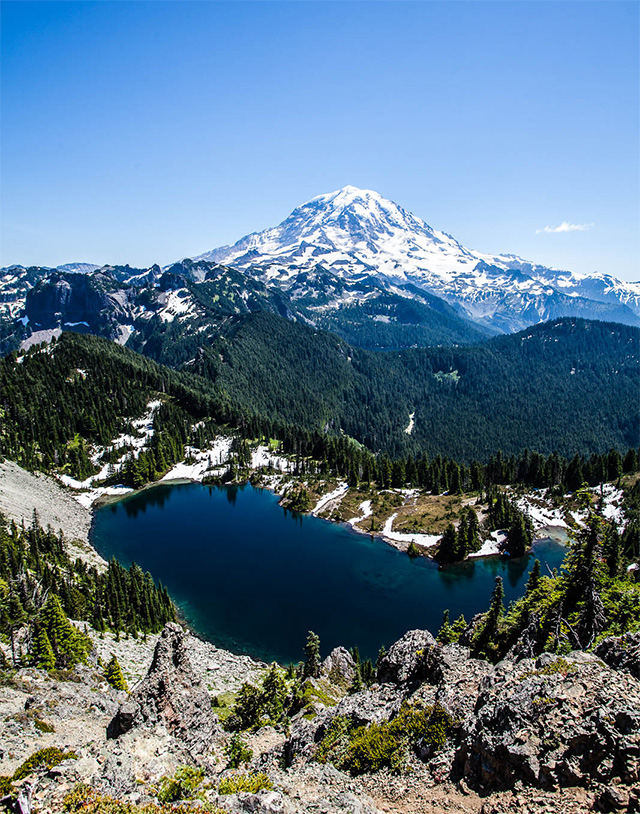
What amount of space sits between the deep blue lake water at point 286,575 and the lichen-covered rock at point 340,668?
1258 cm

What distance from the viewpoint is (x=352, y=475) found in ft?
492

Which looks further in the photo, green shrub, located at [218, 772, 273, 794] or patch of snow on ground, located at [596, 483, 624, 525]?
patch of snow on ground, located at [596, 483, 624, 525]

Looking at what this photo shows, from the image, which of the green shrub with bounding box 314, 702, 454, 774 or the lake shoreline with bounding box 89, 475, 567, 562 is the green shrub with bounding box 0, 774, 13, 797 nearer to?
the green shrub with bounding box 314, 702, 454, 774

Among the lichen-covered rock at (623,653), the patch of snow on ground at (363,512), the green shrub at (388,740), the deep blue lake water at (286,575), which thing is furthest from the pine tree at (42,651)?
the patch of snow on ground at (363,512)

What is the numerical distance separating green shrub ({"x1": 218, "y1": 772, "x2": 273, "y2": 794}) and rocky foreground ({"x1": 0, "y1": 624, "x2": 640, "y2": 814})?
1.34 feet

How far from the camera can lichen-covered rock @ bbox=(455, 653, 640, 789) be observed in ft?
50.9

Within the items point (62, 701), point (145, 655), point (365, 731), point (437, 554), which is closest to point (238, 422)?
point (437, 554)

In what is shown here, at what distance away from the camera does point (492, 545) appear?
10700 centimetres

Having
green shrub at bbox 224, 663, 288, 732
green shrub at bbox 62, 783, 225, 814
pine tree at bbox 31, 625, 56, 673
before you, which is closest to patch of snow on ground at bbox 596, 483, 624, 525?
green shrub at bbox 224, 663, 288, 732

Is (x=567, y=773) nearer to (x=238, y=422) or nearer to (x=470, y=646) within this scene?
(x=470, y=646)

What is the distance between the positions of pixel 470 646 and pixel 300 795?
25187 millimetres

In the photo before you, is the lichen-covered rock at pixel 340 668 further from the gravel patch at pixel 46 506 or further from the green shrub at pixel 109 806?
the gravel patch at pixel 46 506

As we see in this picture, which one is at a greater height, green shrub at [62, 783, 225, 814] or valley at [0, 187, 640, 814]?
green shrub at [62, 783, 225, 814]

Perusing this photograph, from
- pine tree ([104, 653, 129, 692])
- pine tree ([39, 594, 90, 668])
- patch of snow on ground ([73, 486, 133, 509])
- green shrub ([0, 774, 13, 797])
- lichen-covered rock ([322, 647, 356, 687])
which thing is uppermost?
green shrub ([0, 774, 13, 797])
